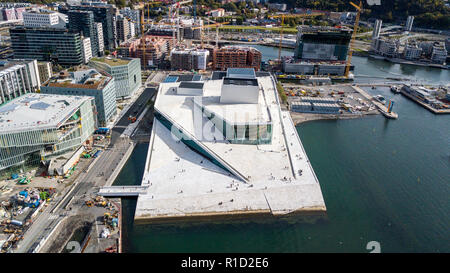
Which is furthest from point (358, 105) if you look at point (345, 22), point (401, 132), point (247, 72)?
point (345, 22)

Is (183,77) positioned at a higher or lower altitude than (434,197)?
higher

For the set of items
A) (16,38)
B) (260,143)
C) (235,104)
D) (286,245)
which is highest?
(16,38)

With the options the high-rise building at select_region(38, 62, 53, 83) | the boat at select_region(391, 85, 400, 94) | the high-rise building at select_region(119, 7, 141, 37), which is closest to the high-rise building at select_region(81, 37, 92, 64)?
the high-rise building at select_region(38, 62, 53, 83)

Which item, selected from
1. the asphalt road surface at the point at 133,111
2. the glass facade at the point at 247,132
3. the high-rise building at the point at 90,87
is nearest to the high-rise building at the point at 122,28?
the asphalt road surface at the point at 133,111

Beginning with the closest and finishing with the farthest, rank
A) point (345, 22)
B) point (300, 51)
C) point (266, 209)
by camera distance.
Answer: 1. point (266, 209)
2. point (300, 51)
3. point (345, 22)

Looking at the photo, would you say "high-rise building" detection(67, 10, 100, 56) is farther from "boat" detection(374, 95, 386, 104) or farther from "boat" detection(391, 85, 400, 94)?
"boat" detection(391, 85, 400, 94)

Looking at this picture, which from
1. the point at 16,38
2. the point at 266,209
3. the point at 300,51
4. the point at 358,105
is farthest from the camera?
the point at 300,51

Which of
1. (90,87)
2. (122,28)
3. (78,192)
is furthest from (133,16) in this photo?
(78,192)

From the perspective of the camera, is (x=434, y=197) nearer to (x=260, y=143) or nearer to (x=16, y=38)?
(x=260, y=143)

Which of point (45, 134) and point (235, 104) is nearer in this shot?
point (45, 134)
